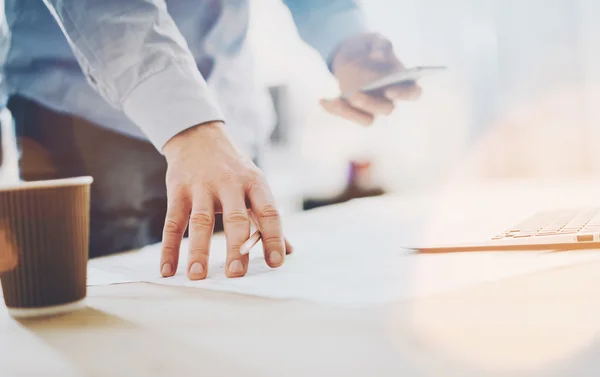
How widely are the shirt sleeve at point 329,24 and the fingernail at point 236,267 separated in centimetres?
90

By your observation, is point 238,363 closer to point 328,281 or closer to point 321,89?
point 328,281

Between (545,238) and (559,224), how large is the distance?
88 millimetres

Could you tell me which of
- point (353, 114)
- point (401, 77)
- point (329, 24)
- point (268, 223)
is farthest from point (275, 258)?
point (329, 24)

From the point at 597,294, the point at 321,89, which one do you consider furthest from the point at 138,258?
the point at 321,89

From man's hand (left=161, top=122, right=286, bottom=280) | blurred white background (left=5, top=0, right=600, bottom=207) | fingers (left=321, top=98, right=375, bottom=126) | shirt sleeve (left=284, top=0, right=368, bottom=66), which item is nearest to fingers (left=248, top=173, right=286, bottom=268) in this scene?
man's hand (left=161, top=122, right=286, bottom=280)

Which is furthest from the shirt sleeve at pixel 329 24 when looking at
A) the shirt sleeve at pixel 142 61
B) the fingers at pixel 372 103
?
the shirt sleeve at pixel 142 61

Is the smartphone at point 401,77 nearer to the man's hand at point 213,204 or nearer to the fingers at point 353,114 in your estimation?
the fingers at point 353,114

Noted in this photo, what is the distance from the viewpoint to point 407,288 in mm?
450

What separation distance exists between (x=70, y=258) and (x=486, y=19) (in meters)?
2.01

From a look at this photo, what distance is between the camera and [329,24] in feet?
4.67

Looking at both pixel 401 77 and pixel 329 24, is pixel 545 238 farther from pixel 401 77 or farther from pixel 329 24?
pixel 329 24

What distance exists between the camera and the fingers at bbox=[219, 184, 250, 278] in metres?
0.56

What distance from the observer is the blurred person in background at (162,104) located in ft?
2.13

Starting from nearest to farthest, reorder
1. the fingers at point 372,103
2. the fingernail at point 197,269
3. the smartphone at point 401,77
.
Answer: the fingernail at point 197,269, the smartphone at point 401,77, the fingers at point 372,103
